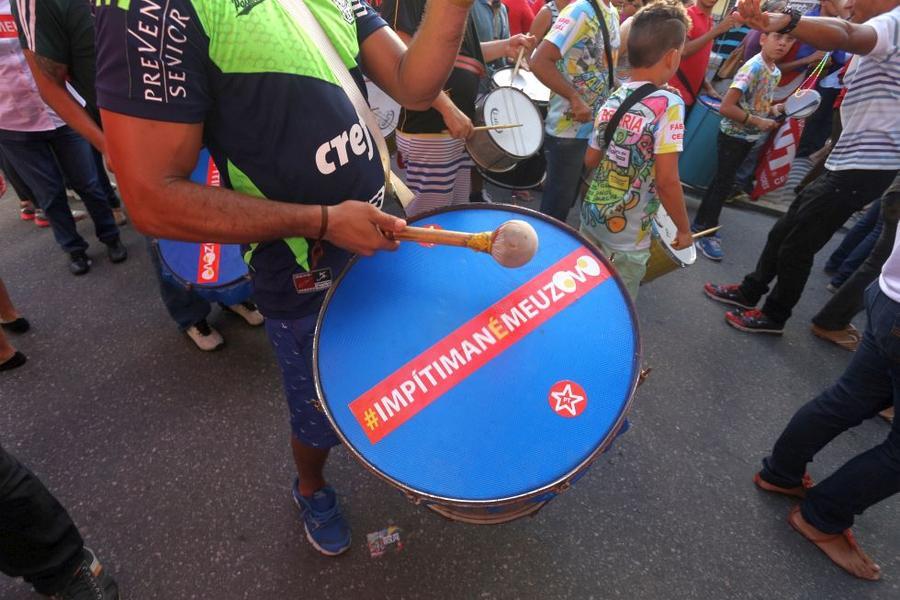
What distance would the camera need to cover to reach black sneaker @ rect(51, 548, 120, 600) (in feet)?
4.56

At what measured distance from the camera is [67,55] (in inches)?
74.5

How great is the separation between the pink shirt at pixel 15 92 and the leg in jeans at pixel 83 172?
0.13 metres

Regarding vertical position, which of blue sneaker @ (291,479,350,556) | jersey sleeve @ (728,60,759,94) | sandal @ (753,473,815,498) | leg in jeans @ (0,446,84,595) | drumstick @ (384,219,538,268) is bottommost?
sandal @ (753,473,815,498)

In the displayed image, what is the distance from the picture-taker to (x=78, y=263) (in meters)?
3.04

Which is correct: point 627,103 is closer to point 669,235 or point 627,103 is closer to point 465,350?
point 669,235

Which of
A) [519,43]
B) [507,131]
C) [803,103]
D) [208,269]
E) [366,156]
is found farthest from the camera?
[803,103]

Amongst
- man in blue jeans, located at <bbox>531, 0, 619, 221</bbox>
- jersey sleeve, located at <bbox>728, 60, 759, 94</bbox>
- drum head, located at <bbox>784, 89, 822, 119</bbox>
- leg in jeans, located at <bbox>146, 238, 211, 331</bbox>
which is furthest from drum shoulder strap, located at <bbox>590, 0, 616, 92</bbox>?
leg in jeans, located at <bbox>146, 238, 211, 331</bbox>

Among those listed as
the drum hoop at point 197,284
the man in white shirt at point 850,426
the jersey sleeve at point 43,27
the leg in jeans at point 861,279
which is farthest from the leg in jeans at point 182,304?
the leg in jeans at point 861,279

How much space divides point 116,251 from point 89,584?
7.96 ft

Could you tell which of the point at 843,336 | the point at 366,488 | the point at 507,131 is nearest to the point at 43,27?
the point at 507,131

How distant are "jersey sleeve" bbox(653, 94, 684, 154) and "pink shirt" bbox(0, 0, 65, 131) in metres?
3.16

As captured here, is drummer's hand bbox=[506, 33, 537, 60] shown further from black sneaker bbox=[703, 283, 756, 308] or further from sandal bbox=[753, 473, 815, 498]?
sandal bbox=[753, 473, 815, 498]

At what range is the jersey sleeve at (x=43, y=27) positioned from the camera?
1761 mm

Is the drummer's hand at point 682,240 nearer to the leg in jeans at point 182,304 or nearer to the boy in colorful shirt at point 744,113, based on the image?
the boy in colorful shirt at point 744,113
